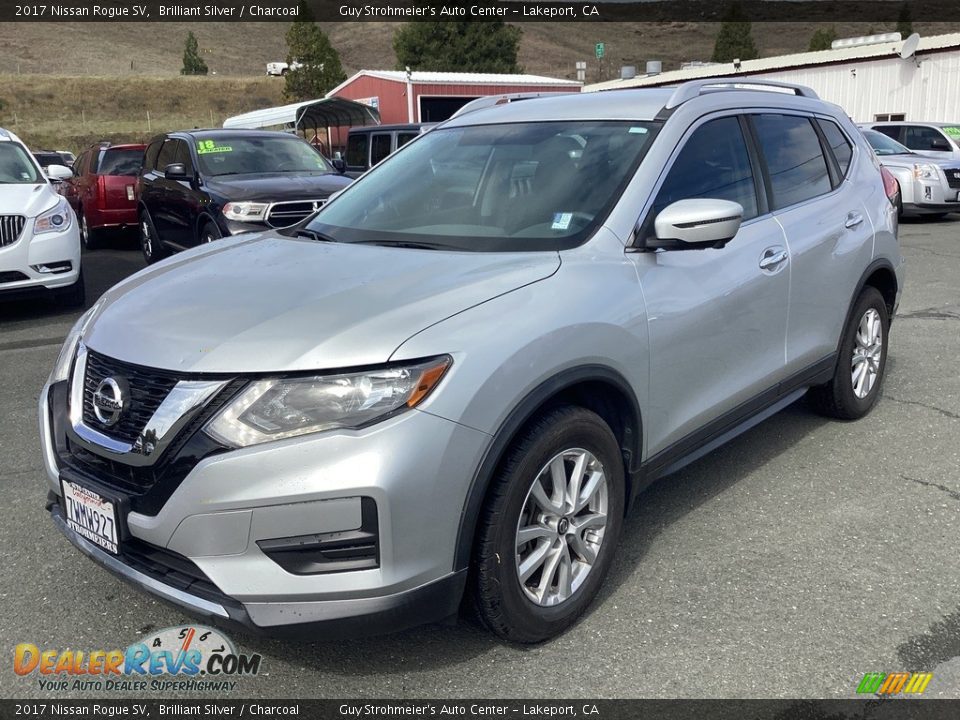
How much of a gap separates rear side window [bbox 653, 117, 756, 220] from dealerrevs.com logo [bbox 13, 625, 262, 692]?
2.14 m

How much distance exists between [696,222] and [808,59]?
90.8ft

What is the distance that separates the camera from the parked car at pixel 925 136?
1578 cm

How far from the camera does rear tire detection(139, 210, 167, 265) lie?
1100cm

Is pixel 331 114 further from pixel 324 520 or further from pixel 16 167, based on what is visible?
pixel 324 520

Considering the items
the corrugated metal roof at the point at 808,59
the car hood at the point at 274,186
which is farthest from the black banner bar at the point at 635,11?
the car hood at the point at 274,186

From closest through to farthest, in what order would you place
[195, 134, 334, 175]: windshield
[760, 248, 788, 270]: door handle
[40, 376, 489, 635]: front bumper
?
[40, 376, 489, 635]: front bumper < [760, 248, 788, 270]: door handle < [195, 134, 334, 175]: windshield

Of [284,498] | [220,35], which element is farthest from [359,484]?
[220,35]

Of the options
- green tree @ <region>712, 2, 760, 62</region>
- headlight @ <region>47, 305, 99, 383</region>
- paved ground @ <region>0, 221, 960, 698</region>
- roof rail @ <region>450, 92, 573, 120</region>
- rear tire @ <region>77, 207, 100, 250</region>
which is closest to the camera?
paved ground @ <region>0, 221, 960, 698</region>

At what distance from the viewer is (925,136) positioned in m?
16.4

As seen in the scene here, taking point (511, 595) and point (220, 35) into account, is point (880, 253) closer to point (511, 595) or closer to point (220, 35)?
point (511, 595)

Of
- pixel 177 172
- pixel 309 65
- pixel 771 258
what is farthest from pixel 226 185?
pixel 309 65

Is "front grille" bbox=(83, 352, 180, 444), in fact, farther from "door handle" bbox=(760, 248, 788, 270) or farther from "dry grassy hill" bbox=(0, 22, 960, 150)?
"dry grassy hill" bbox=(0, 22, 960, 150)

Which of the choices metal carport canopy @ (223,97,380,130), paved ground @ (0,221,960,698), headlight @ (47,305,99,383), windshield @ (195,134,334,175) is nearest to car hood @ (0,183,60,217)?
windshield @ (195,134,334,175)

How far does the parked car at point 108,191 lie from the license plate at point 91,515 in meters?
11.1
